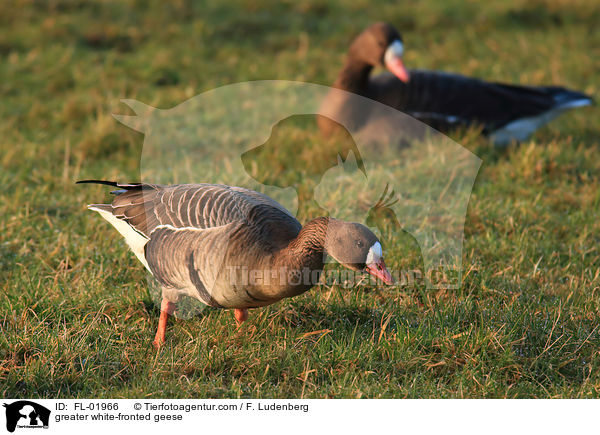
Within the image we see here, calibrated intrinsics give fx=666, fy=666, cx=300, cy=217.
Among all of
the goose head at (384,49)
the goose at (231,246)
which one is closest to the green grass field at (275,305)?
the goose at (231,246)

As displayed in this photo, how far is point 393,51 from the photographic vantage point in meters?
7.37

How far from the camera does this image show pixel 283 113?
7.96 meters

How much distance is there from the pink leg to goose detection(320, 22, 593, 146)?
3494mm

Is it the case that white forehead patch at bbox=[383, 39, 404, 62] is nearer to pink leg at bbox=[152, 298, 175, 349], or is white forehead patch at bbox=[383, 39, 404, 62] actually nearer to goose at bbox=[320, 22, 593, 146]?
goose at bbox=[320, 22, 593, 146]

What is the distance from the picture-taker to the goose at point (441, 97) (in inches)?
285

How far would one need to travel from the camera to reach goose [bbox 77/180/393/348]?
143 inches
